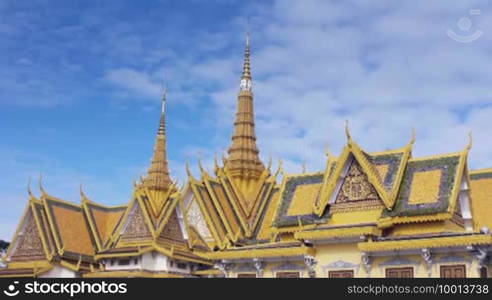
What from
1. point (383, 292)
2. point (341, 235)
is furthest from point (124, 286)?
point (341, 235)

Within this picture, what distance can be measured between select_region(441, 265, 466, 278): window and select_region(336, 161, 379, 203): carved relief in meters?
4.27

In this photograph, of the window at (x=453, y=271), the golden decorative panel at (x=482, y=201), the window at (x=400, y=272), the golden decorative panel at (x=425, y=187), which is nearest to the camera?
the window at (x=453, y=271)

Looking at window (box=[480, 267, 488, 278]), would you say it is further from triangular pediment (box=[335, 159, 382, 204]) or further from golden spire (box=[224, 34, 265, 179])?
golden spire (box=[224, 34, 265, 179])

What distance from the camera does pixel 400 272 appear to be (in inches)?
940

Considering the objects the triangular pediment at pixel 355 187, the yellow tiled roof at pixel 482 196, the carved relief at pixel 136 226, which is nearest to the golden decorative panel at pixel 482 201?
the yellow tiled roof at pixel 482 196

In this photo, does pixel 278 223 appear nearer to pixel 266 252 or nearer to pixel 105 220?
pixel 266 252

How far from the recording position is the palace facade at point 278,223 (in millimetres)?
24094

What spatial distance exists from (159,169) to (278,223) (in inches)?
731

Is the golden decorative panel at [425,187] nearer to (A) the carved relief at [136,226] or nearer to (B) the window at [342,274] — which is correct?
(B) the window at [342,274]

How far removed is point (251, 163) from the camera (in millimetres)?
41500

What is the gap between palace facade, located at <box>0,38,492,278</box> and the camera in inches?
949

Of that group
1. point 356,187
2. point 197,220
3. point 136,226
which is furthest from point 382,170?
point 136,226

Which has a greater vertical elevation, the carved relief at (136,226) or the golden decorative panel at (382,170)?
the carved relief at (136,226)

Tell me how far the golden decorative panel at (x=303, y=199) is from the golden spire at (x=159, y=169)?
17.2m
